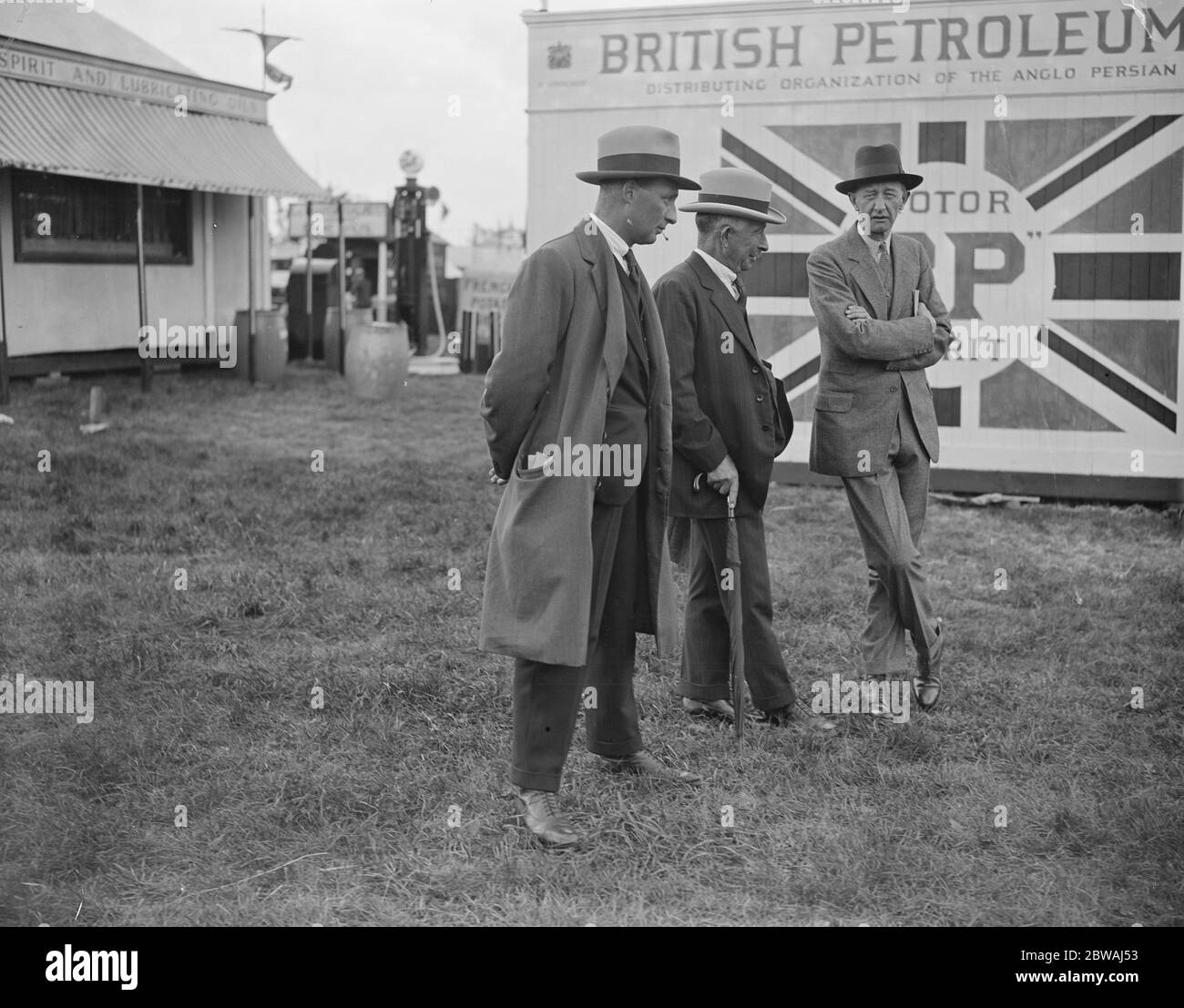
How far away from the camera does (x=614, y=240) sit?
14.3 ft

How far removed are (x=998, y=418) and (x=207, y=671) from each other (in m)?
6.84

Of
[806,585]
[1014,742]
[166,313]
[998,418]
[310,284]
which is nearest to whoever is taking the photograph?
[1014,742]

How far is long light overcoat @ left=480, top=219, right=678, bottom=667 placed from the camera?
411cm

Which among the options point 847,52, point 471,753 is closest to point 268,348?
point 847,52

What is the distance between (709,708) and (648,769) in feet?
2.64

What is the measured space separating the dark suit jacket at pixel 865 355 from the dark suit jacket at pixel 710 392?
30cm

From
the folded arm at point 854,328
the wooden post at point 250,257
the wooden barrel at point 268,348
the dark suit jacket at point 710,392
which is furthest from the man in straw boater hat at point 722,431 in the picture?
the wooden post at point 250,257

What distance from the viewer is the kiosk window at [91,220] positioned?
1645 centimetres

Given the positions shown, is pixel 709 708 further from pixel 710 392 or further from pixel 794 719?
pixel 710 392

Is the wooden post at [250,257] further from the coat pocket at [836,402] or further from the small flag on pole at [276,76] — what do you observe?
the coat pocket at [836,402]

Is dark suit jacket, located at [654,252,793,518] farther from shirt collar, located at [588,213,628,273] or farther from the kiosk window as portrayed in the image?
the kiosk window

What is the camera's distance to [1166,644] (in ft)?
21.5
